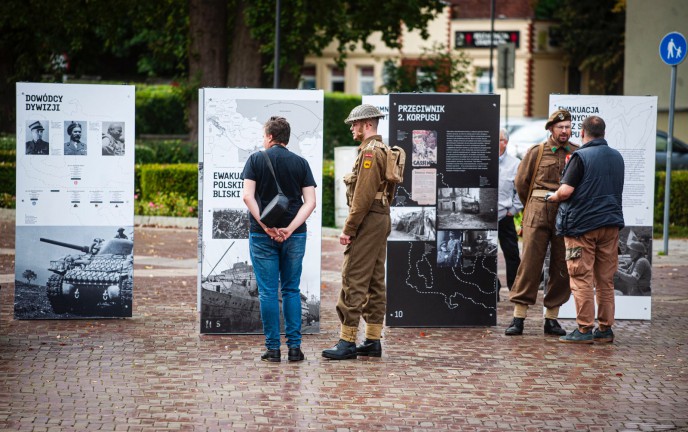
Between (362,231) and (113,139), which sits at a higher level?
(113,139)

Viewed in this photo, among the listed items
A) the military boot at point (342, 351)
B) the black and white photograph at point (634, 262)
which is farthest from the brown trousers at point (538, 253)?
the military boot at point (342, 351)

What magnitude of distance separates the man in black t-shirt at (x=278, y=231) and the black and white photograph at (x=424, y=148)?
1763 mm

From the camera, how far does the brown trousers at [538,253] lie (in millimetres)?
10055

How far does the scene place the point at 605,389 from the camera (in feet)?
26.2

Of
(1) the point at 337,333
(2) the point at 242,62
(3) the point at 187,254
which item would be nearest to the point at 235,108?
(1) the point at 337,333

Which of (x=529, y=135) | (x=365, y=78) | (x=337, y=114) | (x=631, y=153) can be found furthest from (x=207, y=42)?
(x=365, y=78)

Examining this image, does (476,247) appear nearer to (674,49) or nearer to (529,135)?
(674,49)

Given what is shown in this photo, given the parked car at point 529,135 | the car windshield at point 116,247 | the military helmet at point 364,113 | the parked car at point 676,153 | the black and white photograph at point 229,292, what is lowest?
the black and white photograph at point 229,292

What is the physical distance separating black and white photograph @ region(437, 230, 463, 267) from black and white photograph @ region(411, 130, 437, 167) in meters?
0.69

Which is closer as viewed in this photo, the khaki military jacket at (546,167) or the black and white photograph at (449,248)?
the khaki military jacket at (546,167)

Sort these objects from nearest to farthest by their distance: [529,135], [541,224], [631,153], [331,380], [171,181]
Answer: [331,380] → [541,224] → [631,153] → [171,181] → [529,135]

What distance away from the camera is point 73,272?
1030 centimetres

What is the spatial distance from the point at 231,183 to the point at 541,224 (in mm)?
2832

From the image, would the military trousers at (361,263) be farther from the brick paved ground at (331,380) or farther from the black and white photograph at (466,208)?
the black and white photograph at (466,208)
